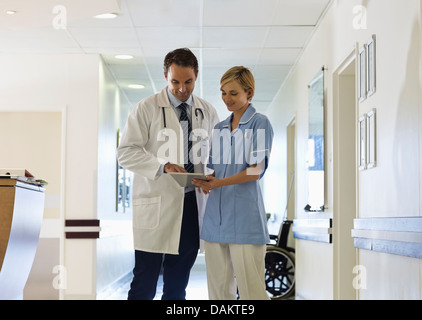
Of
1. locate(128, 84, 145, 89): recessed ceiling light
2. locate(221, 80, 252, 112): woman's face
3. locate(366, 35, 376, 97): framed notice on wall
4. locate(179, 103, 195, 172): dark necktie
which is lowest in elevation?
locate(179, 103, 195, 172): dark necktie

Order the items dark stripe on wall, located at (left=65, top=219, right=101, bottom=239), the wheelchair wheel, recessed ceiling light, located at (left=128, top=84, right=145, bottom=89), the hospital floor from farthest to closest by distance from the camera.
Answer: recessed ceiling light, located at (left=128, top=84, right=145, bottom=89) < the wheelchair wheel < dark stripe on wall, located at (left=65, top=219, right=101, bottom=239) < the hospital floor

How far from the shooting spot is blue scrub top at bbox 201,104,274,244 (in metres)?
2.36

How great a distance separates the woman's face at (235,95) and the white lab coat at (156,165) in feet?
0.75

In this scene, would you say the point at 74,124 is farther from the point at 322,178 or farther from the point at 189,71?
the point at 189,71

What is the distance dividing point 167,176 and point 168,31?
3.63 m

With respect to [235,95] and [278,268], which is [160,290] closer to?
[278,268]

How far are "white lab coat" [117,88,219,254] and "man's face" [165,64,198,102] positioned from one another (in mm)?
62

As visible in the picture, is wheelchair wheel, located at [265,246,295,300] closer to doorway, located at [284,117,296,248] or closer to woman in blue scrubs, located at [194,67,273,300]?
doorway, located at [284,117,296,248]

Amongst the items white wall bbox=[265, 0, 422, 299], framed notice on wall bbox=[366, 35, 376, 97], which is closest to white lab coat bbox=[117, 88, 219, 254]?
white wall bbox=[265, 0, 422, 299]

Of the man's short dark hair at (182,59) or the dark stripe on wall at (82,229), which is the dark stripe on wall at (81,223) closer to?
the dark stripe on wall at (82,229)

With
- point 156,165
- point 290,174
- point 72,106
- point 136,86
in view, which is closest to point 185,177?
point 156,165

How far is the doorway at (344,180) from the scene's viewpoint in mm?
4832

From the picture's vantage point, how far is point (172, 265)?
8.31 ft

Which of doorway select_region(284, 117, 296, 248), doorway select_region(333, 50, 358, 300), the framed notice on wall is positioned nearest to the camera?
the framed notice on wall
